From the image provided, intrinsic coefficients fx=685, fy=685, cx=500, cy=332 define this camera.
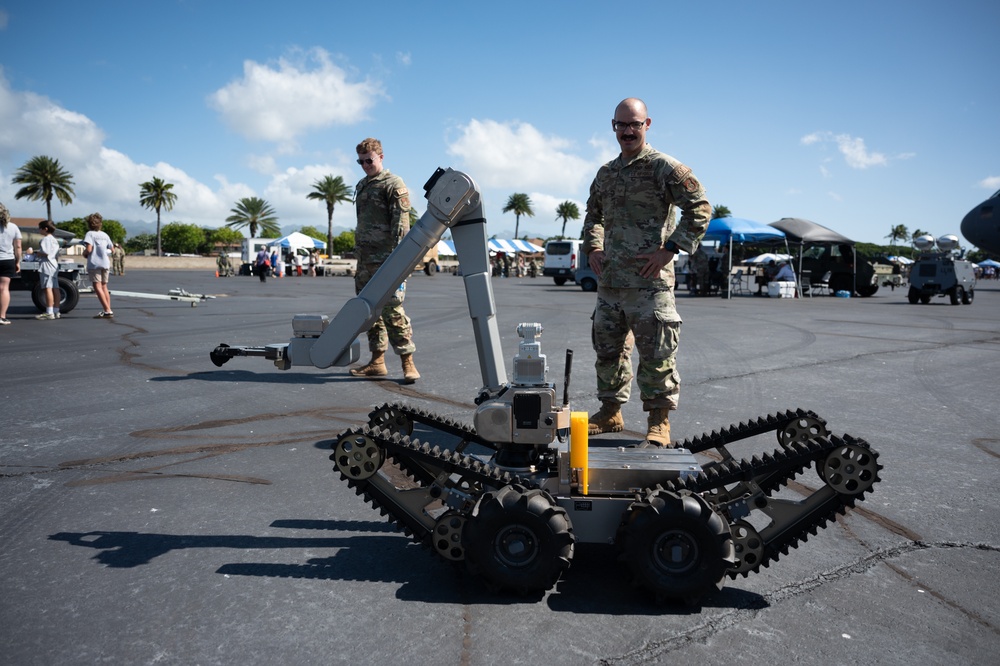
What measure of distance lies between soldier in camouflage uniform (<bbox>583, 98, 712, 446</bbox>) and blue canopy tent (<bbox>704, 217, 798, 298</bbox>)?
21662mm

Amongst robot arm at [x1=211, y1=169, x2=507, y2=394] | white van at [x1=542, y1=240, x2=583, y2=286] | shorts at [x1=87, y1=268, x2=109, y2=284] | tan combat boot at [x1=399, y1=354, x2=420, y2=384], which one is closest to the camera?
robot arm at [x1=211, y1=169, x2=507, y2=394]

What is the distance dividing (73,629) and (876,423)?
5.48 m

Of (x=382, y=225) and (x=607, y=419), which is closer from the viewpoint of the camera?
(x=607, y=419)

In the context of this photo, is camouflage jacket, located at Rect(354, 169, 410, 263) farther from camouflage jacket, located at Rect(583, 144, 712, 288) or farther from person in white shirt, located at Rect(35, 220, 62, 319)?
person in white shirt, located at Rect(35, 220, 62, 319)

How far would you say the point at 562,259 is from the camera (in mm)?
36469

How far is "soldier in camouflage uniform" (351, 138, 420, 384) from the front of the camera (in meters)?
6.59

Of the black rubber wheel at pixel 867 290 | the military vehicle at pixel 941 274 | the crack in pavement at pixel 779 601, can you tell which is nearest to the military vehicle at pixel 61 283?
the crack in pavement at pixel 779 601

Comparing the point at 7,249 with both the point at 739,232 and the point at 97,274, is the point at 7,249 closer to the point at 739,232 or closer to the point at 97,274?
the point at 97,274

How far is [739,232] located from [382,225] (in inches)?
829

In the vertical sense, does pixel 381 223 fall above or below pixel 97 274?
above

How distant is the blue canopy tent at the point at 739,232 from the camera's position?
25.2 m

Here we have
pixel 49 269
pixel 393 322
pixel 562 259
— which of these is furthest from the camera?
pixel 562 259

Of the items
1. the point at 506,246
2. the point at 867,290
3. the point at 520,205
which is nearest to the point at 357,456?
the point at 867,290

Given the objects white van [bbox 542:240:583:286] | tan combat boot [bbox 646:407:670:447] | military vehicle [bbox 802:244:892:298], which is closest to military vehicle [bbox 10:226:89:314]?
tan combat boot [bbox 646:407:670:447]
